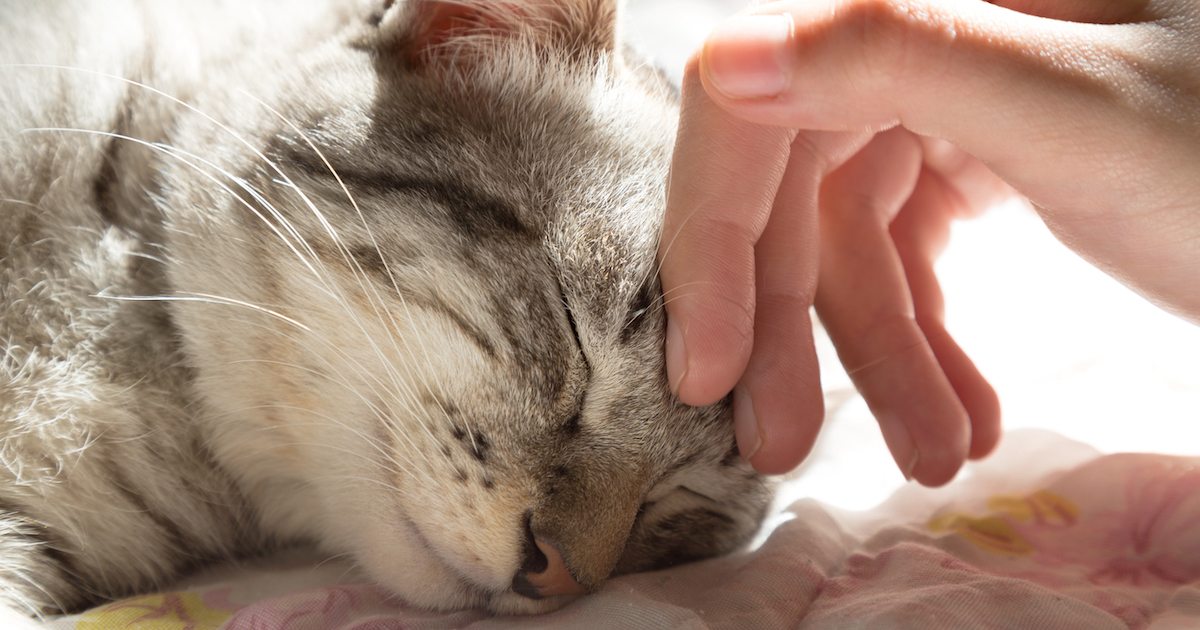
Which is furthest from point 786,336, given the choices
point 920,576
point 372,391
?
point 372,391

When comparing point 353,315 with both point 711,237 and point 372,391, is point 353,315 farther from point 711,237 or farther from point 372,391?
point 711,237

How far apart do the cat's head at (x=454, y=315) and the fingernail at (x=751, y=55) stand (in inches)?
12.5

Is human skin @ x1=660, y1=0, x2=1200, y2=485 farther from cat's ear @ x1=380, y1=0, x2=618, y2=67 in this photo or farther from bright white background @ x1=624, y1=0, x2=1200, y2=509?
cat's ear @ x1=380, y1=0, x2=618, y2=67

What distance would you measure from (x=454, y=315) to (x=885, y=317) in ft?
3.35

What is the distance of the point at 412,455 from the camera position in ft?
3.49

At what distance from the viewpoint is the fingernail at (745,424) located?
4.09ft

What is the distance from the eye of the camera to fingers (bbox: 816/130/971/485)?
1520 millimetres

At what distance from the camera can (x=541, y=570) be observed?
1025 mm

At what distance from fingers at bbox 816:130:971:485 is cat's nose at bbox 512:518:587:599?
83cm

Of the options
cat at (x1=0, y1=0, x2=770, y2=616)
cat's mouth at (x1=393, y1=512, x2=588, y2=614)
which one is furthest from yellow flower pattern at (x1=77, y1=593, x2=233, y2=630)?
cat's mouth at (x1=393, y1=512, x2=588, y2=614)

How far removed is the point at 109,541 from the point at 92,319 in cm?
36

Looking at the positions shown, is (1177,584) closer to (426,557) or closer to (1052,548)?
(1052,548)

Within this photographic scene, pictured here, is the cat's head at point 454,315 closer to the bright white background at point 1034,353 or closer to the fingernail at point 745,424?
the fingernail at point 745,424

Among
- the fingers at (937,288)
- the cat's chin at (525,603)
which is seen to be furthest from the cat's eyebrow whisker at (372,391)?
the fingers at (937,288)
